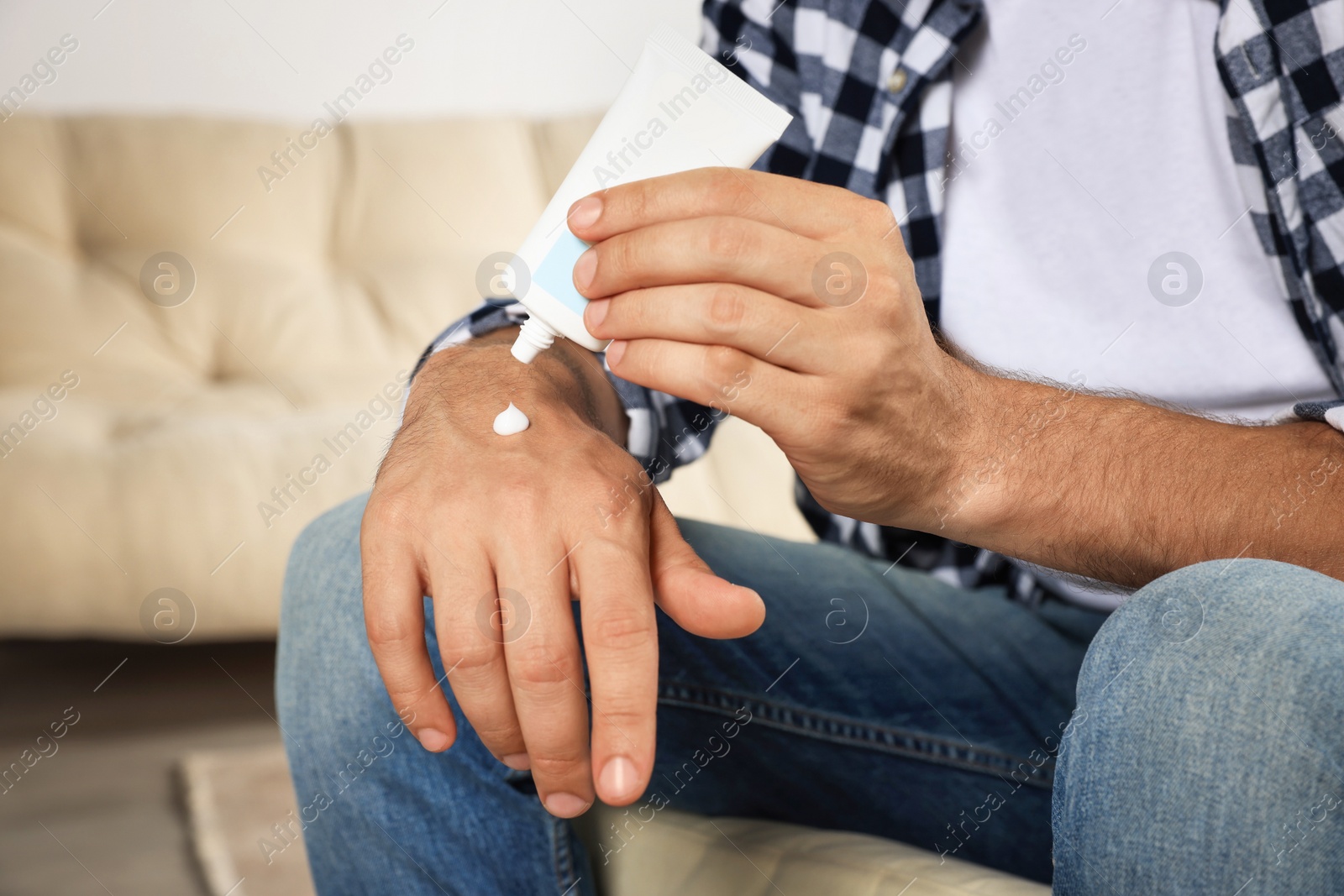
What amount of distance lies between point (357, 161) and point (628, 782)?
3.66 feet

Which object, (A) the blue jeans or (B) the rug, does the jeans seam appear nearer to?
(A) the blue jeans

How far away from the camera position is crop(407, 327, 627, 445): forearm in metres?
0.39

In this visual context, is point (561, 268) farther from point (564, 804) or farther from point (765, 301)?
point (564, 804)

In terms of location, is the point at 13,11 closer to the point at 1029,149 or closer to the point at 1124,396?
the point at 1029,149

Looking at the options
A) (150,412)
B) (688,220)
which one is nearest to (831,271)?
(688,220)

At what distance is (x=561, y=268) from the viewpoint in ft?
1.00

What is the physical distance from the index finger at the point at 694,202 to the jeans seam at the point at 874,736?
0.82 ft

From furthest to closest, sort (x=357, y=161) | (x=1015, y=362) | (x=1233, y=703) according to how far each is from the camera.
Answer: (x=357, y=161) → (x=1015, y=362) → (x=1233, y=703)

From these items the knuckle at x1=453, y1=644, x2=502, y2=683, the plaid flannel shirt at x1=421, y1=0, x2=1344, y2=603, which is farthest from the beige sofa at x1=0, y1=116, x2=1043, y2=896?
the knuckle at x1=453, y1=644, x2=502, y2=683

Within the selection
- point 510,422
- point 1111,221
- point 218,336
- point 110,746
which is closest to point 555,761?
point 510,422

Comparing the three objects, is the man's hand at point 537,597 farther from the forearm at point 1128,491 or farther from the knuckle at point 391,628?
the forearm at point 1128,491

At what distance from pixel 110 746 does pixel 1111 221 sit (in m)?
1.01

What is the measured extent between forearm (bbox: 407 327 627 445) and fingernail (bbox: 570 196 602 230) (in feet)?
0.36

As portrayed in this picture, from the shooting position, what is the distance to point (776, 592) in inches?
18.8
